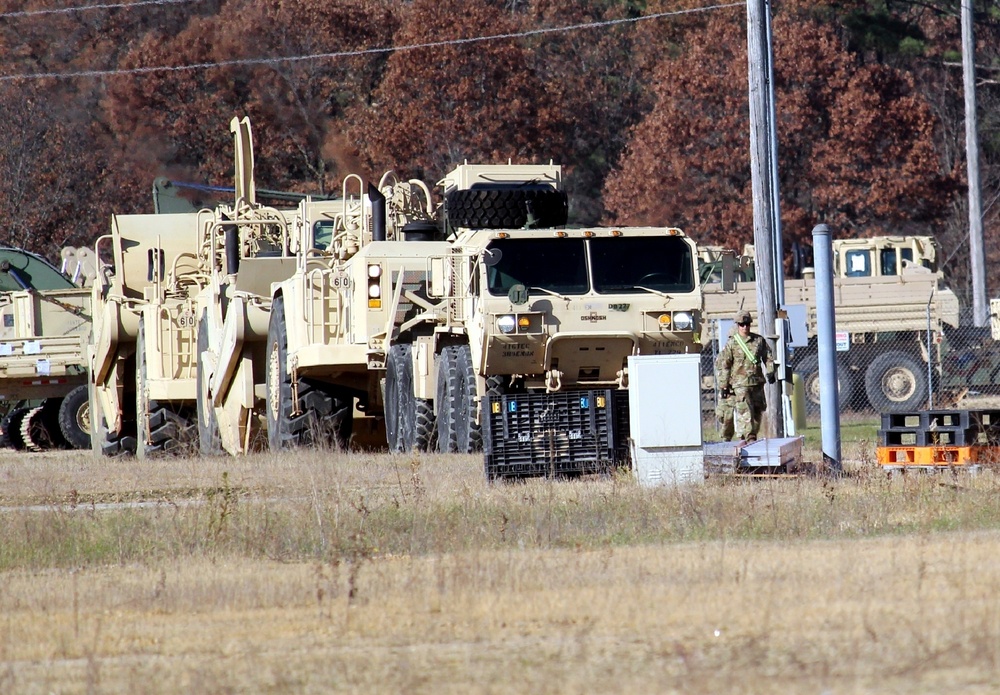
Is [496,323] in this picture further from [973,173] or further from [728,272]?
[973,173]

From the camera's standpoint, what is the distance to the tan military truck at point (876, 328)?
27.5 m

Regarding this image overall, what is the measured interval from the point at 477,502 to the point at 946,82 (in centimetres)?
3545

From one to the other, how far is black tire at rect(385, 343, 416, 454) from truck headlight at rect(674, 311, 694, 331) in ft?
9.61

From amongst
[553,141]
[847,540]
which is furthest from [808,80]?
[847,540]

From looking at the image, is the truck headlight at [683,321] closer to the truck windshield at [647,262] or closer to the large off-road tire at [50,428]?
the truck windshield at [647,262]

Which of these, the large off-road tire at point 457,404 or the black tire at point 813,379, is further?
the black tire at point 813,379

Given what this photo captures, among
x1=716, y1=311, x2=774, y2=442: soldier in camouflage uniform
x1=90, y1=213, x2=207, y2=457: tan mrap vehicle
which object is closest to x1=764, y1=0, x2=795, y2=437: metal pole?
x1=716, y1=311, x2=774, y2=442: soldier in camouflage uniform

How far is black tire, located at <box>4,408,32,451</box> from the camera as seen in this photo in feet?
92.8

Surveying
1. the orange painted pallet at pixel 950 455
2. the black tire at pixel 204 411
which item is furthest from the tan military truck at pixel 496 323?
the orange painted pallet at pixel 950 455

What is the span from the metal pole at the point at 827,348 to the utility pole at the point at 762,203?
3.02 metres

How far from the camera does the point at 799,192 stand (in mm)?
40719

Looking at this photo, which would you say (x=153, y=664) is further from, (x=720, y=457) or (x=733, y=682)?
(x=720, y=457)

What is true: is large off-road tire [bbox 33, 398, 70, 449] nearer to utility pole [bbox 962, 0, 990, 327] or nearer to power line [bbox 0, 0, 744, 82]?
power line [bbox 0, 0, 744, 82]

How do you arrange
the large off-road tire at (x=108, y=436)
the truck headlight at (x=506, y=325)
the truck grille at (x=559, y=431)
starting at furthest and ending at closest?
the large off-road tire at (x=108, y=436)
the truck headlight at (x=506, y=325)
the truck grille at (x=559, y=431)
